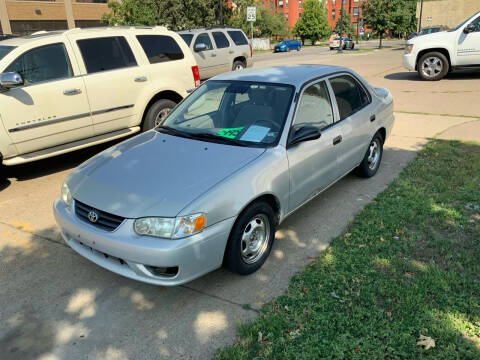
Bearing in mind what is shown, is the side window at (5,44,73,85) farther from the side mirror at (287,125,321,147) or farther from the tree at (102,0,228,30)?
the tree at (102,0,228,30)

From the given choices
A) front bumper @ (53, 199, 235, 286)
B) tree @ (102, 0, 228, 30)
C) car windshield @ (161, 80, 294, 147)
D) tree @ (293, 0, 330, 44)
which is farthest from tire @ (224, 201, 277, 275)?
tree @ (293, 0, 330, 44)

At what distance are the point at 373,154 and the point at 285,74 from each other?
195 centimetres

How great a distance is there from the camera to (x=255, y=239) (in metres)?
3.59

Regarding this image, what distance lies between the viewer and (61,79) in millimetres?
5875

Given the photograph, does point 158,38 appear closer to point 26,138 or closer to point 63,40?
point 63,40

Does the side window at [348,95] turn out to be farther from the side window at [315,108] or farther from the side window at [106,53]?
the side window at [106,53]

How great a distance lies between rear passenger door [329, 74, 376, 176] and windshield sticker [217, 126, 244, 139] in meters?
1.22

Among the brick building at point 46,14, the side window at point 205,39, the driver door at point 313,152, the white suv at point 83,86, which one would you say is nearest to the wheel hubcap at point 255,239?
the driver door at point 313,152

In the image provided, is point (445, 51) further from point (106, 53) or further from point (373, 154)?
point (106, 53)

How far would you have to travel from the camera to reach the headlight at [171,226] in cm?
293

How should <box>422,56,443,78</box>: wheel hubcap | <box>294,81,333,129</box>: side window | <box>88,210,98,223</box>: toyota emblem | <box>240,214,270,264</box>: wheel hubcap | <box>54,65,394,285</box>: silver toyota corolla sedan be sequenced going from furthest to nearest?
1. <box>422,56,443,78</box>: wheel hubcap
2. <box>294,81,333,129</box>: side window
3. <box>240,214,270,264</box>: wheel hubcap
4. <box>88,210,98,223</box>: toyota emblem
5. <box>54,65,394,285</box>: silver toyota corolla sedan

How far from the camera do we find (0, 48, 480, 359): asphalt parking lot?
2.87 m

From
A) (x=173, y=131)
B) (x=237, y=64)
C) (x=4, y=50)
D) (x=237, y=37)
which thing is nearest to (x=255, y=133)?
(x=173, y=131)

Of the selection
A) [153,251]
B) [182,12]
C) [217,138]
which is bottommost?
[153,251]
